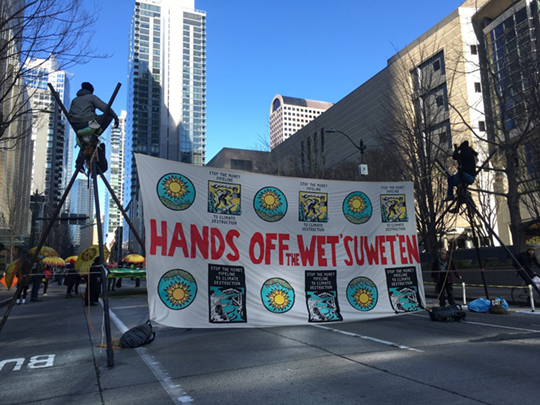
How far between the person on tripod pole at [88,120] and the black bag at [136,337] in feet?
9.26

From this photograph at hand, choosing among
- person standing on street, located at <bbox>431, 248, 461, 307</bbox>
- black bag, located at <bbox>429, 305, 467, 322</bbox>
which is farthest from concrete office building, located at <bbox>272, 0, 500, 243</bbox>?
black bag, located at <bbox>429, 305, 467, 322</bbox>

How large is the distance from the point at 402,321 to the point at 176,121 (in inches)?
5780

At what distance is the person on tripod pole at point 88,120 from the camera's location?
20.0 feet

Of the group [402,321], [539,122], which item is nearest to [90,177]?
[402,321]

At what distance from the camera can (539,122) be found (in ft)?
46.3

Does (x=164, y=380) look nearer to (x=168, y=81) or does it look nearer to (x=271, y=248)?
(x=271, y=248)

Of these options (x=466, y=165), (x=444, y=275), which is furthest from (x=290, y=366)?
(x=444, y=275)

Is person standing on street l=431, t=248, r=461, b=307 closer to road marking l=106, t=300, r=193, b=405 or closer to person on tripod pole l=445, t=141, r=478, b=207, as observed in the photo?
person on tripod pole l=445, t=141, r=478, b=207

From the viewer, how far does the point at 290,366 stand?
17.2 ft

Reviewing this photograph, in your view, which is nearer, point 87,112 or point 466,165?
point 87,112

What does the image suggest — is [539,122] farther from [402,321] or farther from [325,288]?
[325,288]

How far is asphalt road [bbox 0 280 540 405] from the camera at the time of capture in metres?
4.13

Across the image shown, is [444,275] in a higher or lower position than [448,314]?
higher

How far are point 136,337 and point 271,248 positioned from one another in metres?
2.87
